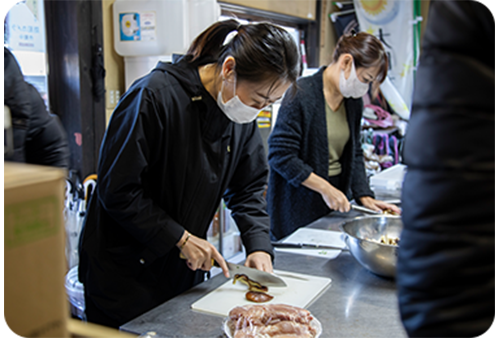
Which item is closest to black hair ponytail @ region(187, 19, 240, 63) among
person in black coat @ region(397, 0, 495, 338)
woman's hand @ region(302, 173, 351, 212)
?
woman's hand @ region(302, 173, 351, 212)

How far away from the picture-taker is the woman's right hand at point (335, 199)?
2174 mm

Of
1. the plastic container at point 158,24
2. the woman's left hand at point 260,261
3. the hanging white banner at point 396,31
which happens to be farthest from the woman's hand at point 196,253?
the hanging white banner at point 396,31

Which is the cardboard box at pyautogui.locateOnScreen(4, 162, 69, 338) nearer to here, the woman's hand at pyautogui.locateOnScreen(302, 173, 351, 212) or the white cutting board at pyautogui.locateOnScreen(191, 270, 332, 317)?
the white cutting board at pyautogui.locateOnScreen(191, 270, 332, 317)

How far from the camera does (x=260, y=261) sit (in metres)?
1.57

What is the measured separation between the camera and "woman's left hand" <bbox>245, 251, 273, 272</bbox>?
155cm

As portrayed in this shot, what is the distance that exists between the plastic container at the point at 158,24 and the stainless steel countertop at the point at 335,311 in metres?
1.70

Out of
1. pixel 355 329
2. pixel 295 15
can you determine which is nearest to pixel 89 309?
pixel 355 329

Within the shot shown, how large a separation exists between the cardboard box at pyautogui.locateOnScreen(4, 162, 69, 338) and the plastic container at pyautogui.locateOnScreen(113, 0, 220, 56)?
2.58 meters

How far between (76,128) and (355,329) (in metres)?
2.30

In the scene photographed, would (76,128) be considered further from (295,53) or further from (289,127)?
(295,53)

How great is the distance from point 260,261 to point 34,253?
1.23m

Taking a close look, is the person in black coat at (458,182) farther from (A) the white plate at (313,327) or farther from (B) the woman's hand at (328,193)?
(B) the woman's hand at (328,193)

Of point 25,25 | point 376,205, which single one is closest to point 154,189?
point 376,205

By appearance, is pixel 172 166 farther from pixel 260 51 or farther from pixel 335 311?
pixel 335 311
